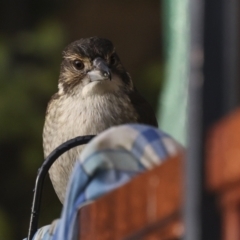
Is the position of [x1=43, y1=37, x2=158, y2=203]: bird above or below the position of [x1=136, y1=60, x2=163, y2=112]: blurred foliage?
above

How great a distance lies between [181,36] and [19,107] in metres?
2.11

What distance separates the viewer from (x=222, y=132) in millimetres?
880

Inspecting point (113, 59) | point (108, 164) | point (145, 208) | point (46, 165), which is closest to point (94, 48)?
point (113, 59)

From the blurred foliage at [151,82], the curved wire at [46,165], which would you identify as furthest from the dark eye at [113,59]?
the blurred foliage at [151,82]

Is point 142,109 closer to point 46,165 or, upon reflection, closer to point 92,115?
point 92,115

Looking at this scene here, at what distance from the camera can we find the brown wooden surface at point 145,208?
39.6 inches

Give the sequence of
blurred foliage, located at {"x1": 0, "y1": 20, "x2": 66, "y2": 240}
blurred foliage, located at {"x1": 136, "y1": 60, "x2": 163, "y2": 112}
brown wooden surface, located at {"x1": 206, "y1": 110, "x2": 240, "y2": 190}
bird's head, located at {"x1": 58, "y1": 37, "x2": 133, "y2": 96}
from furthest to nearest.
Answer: blurred foliage, located at {"x1": 136, "y1": 60, "x2": 163, "y2": 112}, blurred foliage, located at {"x1": 0, "y1": 20, "x2": 66, "y2": 240}, bird's head, located at {"x1": 58, "y1": 37, "x2": 133, "y2": 96}, brown wooden surface, located at {"x1": 206, "y1": 110, "x2": 240, "y2": 190}

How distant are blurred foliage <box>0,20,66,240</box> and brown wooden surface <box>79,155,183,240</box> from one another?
3.21 metres

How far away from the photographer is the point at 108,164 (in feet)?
4.41

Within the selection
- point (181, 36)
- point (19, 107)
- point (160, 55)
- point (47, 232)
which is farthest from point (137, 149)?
point (160, 55)

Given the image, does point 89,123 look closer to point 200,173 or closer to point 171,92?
point 171,92

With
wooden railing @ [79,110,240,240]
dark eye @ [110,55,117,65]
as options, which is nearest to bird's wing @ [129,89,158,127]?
dark eye @ [110,55,117,65]

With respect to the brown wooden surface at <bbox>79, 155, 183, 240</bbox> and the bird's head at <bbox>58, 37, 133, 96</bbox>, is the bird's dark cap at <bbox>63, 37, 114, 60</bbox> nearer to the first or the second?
the bird's head at <bbox>58, 37, 133, 96</bbox>

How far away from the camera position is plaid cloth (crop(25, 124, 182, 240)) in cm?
132
